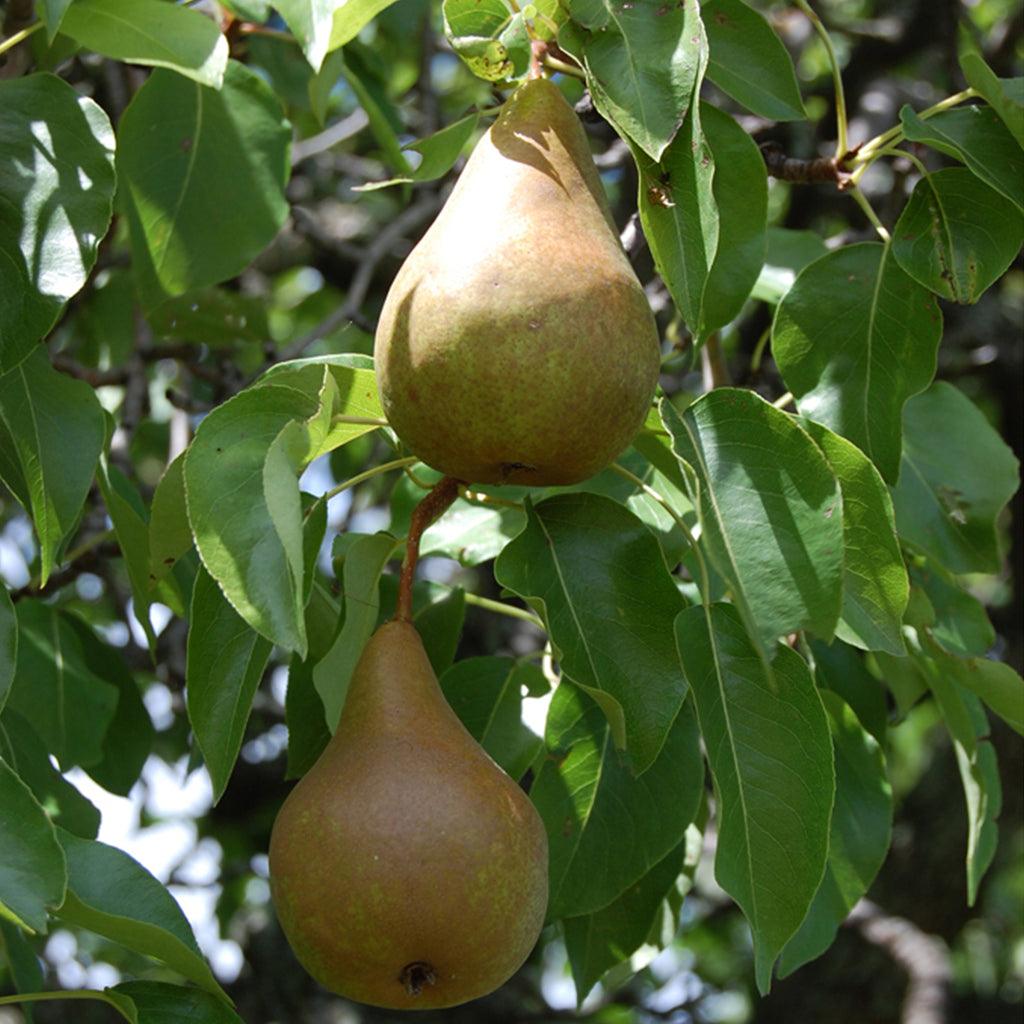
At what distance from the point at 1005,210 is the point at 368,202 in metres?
2.21

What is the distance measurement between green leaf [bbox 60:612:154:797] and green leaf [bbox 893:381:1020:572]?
0.92 m

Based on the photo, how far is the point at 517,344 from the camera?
97cm

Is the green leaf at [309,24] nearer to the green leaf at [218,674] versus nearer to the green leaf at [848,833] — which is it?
the green leaf at [218,674]

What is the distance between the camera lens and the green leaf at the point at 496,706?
1404mm

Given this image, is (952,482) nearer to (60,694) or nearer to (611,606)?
(611,606)

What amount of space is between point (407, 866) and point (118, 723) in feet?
3.13

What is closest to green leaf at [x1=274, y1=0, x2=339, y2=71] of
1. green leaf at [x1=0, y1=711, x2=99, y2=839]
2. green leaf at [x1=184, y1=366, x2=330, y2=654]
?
green leaf at [x1=184, y1=366, x2=330, y2=654]

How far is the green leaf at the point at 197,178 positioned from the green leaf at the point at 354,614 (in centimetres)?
48

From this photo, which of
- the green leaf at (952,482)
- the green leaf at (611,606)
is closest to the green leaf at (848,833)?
the green leaf at (952,482)

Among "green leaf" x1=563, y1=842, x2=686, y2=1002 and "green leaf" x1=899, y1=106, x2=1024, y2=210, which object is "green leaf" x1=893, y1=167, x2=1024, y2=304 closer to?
"green leaf" x1=899, y1=106, x2=1024, y2=210

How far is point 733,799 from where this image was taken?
1.05 m

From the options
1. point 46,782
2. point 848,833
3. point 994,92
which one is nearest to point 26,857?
point 46,782

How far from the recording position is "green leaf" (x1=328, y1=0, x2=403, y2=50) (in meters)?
1.25

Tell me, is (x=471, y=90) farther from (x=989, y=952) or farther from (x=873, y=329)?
(x=989, y=952)
